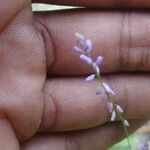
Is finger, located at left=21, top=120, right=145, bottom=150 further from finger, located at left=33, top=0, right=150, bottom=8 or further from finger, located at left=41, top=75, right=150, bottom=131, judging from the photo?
finger, located at left=33, top=0, right=150, bottom=8

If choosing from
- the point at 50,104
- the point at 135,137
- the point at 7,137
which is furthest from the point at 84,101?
the point at 135,137

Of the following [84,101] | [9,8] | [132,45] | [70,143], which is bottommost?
[70,143]

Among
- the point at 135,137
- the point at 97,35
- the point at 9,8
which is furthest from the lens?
the point at 135,137

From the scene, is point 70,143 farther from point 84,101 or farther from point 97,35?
point 97,35

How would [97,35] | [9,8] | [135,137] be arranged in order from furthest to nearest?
1. [135,137]
2. [97,35]
3. [9,8]

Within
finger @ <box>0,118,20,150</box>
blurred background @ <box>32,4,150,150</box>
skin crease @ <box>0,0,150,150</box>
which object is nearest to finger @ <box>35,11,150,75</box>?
skin crease @ <box>0,0,150,150</box>

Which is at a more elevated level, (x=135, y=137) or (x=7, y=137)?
(x=7, y=137)

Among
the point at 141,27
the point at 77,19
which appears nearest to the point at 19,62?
the point at 77,19

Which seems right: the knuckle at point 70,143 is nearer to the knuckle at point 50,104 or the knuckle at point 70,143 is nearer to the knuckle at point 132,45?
the knuckle at point 50,104
